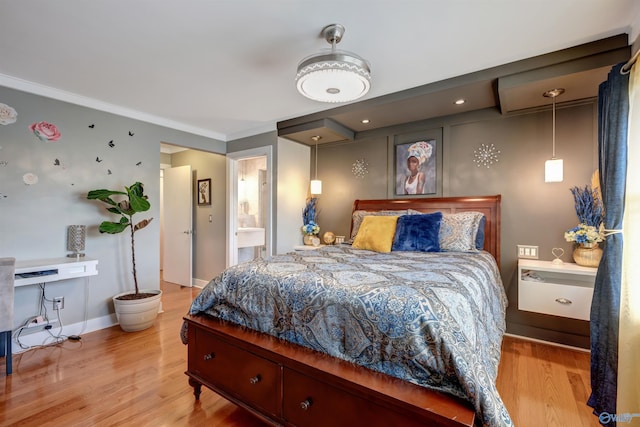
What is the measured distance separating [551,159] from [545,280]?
1129mm

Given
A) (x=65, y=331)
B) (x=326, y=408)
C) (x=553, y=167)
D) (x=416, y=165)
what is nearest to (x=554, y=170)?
(x=553, y=167)

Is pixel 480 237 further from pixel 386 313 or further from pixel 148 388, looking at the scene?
pixel 148 388

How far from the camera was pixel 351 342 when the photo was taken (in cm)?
137

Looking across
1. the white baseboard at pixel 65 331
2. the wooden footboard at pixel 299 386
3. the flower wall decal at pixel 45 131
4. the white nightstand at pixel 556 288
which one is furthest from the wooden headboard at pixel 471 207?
the flower wall decal at pixel 45 131

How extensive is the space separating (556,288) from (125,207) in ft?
14.0

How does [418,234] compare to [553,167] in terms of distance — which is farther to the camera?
[418,234]

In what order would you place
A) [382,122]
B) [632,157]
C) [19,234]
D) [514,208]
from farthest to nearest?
1. [382,122]
2. [514,208]
3. [19,234]
4. [632,157]

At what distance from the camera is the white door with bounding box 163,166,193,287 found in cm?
476

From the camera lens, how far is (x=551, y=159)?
8.91ft

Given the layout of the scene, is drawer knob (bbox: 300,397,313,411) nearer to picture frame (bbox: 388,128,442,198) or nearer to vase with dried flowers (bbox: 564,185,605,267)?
vase with dried flowers (bbox: 564,185,605,267)

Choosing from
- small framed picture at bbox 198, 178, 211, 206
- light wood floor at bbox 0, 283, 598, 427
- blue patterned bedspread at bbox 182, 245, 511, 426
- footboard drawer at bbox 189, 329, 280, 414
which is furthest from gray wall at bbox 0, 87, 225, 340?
footboard drawer at bbox 189, 329, 280, 414

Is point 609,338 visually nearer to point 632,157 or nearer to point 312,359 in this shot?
point 632,157

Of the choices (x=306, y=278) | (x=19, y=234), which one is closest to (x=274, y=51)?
(x=306, y=278)

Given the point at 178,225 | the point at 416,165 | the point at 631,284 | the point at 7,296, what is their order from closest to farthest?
1. the point at 631,284
2. the point at 7,296
3. the point at 416,165
4. the point at 178,225
